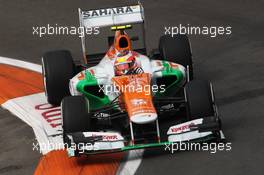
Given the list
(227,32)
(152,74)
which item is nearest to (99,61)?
(152,74)

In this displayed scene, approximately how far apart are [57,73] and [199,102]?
3.22 meters

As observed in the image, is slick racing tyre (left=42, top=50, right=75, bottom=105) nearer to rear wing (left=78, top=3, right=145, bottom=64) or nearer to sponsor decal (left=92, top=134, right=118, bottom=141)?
rear wing (left=78, top=3, right=145, bottom=64)

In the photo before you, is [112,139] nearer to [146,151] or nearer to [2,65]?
[146,151]

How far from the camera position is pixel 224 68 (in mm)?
16984

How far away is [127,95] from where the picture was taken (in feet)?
42.5

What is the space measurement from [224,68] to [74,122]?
211 inches

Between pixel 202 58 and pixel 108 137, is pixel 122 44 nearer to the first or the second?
pixel 108 137

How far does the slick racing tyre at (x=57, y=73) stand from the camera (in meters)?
14.8

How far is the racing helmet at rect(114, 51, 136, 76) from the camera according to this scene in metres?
13.9

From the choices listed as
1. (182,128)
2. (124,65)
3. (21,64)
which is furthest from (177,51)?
(21,64)
